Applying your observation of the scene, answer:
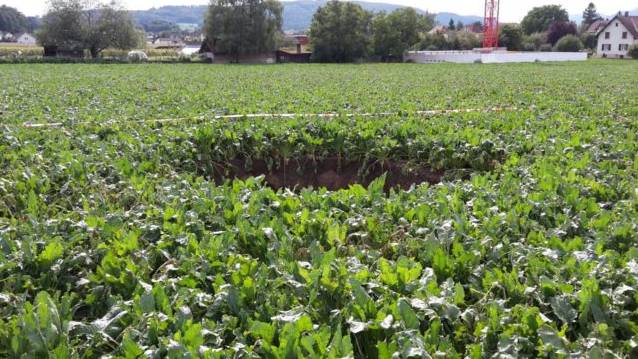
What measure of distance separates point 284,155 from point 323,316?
21.1 feet

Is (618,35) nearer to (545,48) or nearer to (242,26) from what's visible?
(545,48)

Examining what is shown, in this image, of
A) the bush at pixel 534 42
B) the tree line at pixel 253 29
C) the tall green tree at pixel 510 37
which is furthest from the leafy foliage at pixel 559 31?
the tree line at pixel 253 29

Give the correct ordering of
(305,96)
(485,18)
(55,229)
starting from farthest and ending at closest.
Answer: (485,18), (305,96), (55,229)

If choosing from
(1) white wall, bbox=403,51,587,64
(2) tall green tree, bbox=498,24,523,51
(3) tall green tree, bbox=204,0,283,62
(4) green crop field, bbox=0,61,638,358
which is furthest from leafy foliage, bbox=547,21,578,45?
(4) green crop field, bbox=0,61,638,358

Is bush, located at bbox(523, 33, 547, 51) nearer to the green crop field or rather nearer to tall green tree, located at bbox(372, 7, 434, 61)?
tall green tree, located at bbox(372, 7, 434, 61)

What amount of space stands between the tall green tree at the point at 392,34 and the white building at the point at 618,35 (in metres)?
33.2

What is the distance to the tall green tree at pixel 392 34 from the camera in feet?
238

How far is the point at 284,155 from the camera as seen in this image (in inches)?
372

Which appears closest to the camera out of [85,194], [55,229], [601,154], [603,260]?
[603,260]

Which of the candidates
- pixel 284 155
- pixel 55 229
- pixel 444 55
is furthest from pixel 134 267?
pixel 444 55

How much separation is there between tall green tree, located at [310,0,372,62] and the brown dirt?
2455 inches

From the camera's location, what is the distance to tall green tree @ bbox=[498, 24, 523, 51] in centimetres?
9050

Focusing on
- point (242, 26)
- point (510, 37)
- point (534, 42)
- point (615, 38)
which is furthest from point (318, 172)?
point (534, 42)

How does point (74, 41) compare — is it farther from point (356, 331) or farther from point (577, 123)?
point (356, 331)
